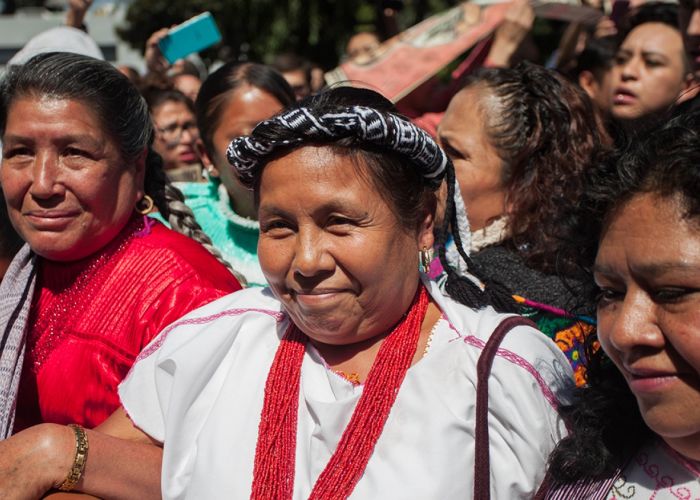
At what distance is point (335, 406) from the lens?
2.14m

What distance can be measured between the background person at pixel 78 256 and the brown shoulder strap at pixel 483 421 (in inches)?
42.1

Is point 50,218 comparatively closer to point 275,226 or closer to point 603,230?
point 275,226

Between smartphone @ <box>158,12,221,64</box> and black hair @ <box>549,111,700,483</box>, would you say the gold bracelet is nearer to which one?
black hair @ <box>549,111,700,483</box>

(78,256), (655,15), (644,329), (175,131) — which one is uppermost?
(644,329)

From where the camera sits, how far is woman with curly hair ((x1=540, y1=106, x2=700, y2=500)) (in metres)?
1.68

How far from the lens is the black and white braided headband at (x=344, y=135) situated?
208cm

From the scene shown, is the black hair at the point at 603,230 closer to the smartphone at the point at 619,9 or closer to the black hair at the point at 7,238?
the black hair at the point at 7,238

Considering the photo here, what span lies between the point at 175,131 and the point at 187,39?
0.61 m

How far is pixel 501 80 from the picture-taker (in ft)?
11.1

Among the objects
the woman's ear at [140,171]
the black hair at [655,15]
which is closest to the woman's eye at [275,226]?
the woman's ear at [140,171]

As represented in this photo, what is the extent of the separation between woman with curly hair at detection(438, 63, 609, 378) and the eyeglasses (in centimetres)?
284

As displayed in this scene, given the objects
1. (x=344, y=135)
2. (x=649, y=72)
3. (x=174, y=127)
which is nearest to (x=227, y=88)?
(x=174, y=127)

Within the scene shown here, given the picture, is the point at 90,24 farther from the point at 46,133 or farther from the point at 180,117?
the point at 46,133

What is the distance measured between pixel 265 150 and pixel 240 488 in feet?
2.68
